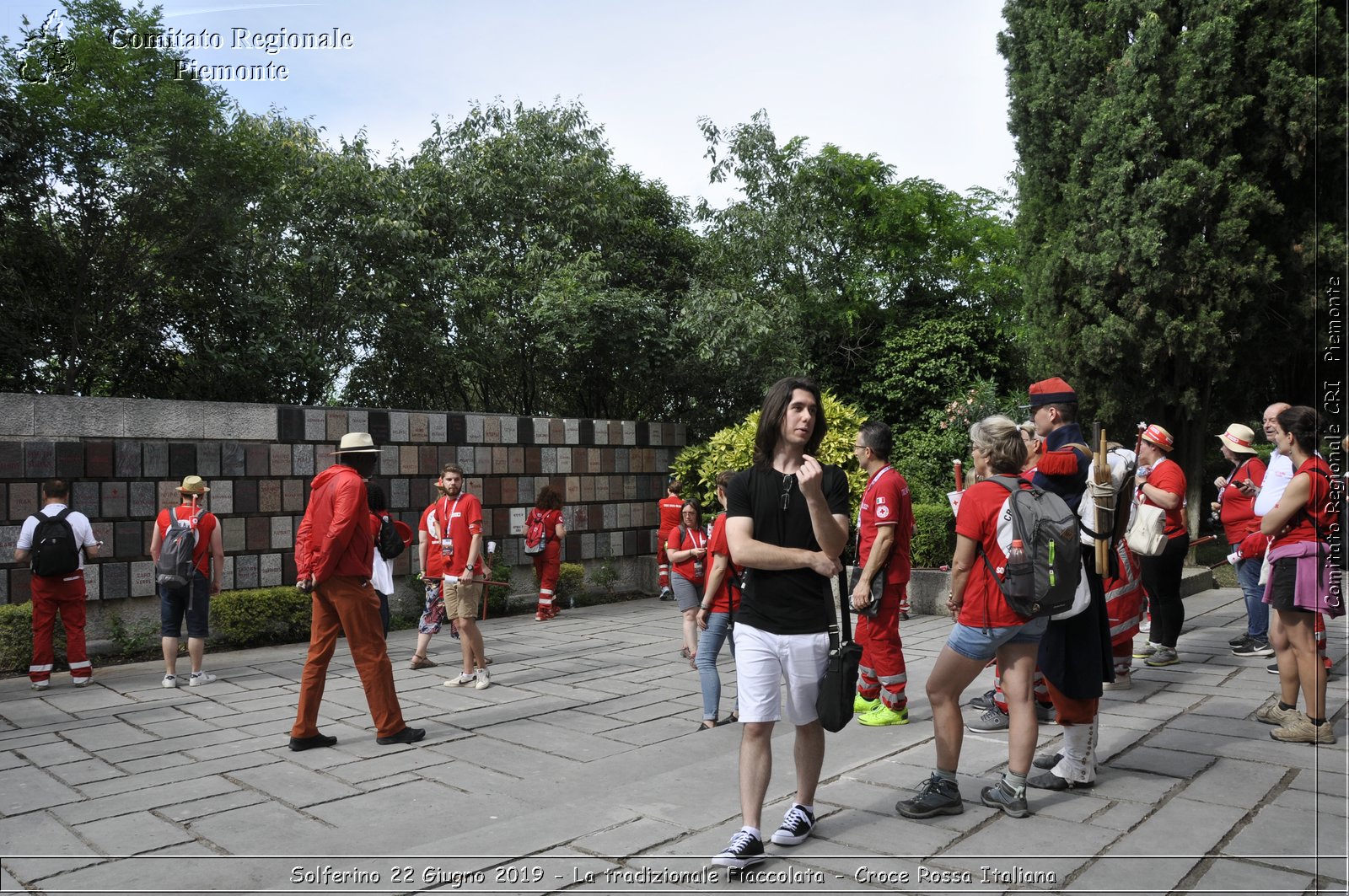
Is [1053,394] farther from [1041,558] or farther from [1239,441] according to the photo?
[1239,441]

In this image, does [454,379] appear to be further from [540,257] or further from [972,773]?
[972,773]

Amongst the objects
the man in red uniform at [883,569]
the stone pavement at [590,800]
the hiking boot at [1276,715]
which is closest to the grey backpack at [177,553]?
the stone pavement at [590,800]

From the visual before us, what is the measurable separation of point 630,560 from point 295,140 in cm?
752

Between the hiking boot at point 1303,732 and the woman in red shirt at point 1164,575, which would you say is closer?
the hiking boot at point 1303,732

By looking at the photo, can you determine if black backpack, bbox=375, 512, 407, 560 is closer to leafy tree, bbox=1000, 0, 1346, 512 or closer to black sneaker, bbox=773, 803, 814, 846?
black sneaker, bbox=773, 803, 814, 846

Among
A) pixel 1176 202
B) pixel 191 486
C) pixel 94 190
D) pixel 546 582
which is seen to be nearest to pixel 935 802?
pixel 191 486

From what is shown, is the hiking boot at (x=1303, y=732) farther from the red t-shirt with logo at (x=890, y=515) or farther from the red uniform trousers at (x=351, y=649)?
the red uniform trousers at (x=351, y=649)

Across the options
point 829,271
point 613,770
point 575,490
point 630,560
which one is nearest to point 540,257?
point 575,490

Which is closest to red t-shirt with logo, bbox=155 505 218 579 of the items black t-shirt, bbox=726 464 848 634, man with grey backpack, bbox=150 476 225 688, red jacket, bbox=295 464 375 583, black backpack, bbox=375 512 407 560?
man with grey backpack, bbox=150 476 225 688

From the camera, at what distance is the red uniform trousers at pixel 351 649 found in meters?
5.69

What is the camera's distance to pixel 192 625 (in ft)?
25.0

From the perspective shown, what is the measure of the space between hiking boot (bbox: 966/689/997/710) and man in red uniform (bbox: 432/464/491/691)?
3.55 metres

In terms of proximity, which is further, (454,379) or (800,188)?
(800,188)

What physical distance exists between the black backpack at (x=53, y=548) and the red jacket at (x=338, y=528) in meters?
2.80
